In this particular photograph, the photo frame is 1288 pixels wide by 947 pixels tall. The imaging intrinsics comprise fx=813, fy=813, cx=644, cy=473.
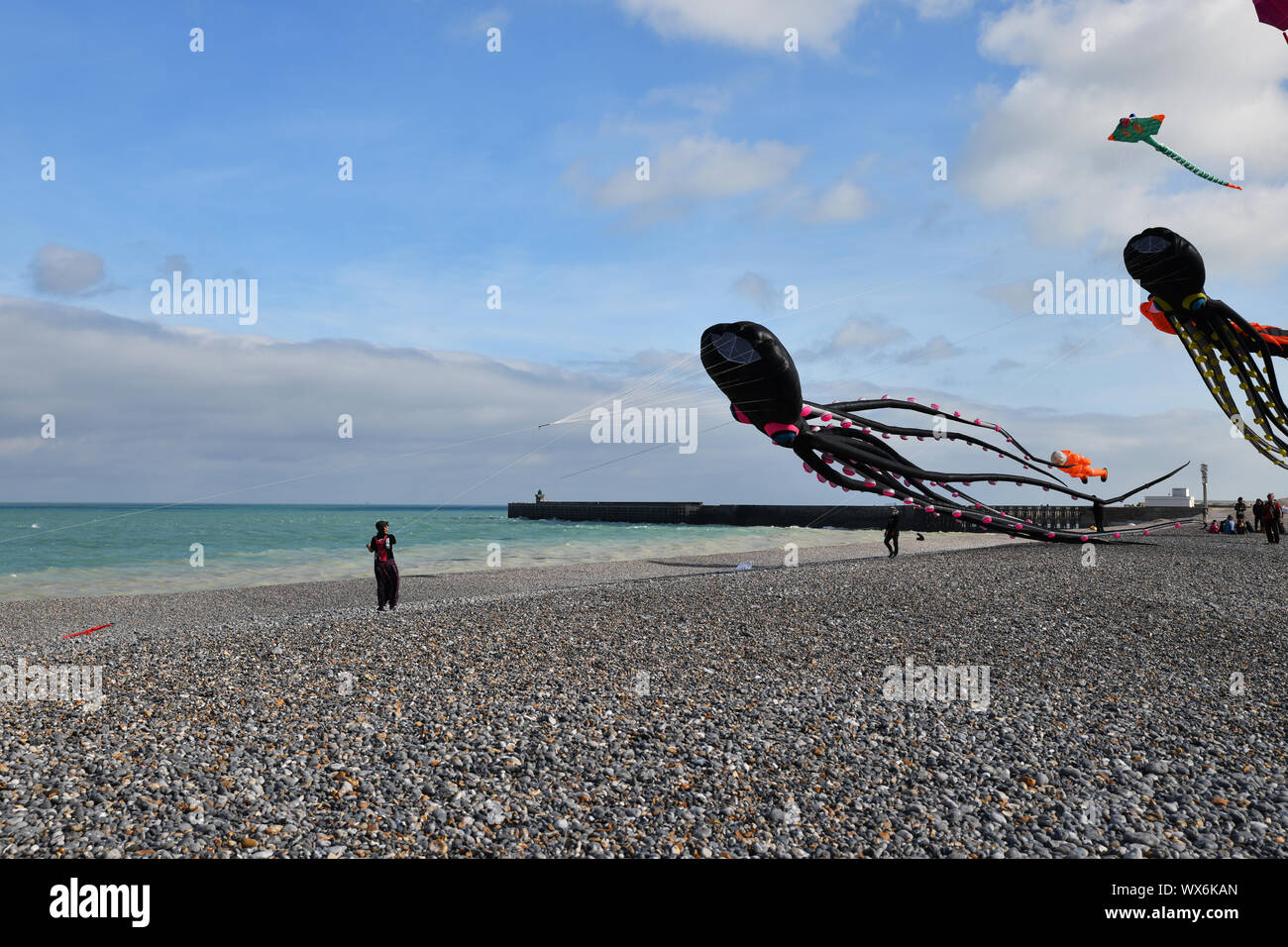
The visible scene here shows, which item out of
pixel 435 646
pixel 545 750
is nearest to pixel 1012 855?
pixel 545 750

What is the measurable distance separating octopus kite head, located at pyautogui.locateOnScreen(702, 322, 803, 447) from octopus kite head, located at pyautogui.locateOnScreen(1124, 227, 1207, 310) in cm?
1361

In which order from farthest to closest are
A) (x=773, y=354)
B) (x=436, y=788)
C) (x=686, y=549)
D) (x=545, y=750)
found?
(x=686, y=549) → (x=773, y=354) → (x=545, y=750) → (x=436, y=788)

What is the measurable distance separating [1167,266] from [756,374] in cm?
1531

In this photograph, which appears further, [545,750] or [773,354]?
[773,354]

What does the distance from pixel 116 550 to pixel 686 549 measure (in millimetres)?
30941

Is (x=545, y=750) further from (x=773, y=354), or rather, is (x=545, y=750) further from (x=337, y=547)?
(x=337, y=547)

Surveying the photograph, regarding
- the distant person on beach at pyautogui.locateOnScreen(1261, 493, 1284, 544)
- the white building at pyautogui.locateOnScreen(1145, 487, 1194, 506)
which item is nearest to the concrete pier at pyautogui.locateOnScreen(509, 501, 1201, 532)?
the white building at pyautogui.locateOnScreen(1145, 487, 1194, 506)

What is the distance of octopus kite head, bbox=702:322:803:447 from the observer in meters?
13.9

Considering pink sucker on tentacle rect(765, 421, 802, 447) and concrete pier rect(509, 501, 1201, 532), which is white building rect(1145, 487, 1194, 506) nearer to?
concrete pier rect(509, 501, 1201, 532)

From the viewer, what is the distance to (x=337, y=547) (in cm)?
4909

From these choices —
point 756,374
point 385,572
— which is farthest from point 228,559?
point 756,374

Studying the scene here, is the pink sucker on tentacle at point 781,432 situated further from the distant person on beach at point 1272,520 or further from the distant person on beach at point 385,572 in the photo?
the distant person on beach at point 1272,520

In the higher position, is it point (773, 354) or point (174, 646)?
point (773, 354)

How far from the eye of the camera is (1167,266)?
2247cm
